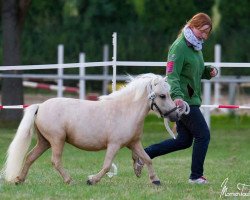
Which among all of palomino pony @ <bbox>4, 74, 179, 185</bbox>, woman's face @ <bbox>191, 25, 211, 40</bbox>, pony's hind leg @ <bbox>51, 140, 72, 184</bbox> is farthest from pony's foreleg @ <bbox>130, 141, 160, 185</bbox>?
woman's face @ <bbox>191, 25, 211, 40</bbox>

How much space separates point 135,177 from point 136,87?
5.16ft

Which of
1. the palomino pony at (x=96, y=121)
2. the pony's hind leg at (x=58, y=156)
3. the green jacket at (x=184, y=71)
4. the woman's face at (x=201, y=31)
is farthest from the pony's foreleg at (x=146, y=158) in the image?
the woman's face at (x=201, y=31)

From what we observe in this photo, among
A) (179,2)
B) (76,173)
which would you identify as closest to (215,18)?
(179,2)

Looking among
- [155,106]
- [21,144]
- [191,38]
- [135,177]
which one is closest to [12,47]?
[135,177]

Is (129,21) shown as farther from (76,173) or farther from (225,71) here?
(76,173)

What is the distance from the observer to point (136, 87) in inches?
359

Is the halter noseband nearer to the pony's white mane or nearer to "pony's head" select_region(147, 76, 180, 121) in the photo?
"pony's head" select_region(147, 76, 180, 121)

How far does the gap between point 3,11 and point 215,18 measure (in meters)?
9.02

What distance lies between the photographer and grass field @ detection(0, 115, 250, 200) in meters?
8.49

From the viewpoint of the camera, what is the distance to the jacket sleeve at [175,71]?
29.9ft

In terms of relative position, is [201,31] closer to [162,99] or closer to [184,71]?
[184,71]

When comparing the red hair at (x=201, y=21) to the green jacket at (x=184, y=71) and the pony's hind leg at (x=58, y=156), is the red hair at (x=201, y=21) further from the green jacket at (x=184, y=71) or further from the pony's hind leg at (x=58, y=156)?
the pony's hind leg at (x=58, y=156)

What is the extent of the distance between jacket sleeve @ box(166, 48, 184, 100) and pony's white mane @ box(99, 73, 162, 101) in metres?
0.17

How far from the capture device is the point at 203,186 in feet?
30.4
